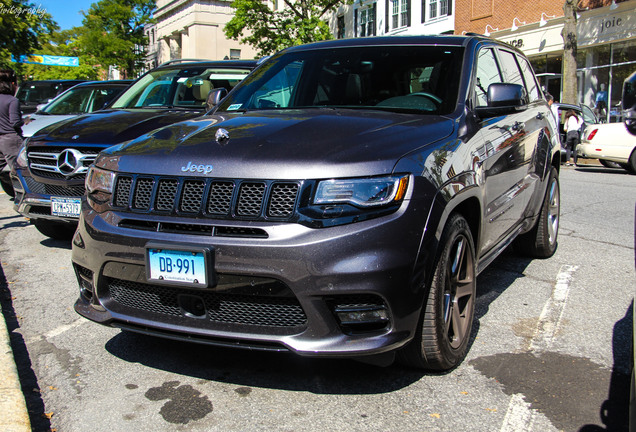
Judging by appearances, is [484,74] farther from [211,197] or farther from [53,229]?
[53,229]

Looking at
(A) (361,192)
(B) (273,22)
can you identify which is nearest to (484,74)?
(A) (361,192)

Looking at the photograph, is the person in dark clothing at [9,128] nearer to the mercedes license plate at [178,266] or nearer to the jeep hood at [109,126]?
the jeep hood at [109,126]

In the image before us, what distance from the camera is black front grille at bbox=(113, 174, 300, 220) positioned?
9.63ft

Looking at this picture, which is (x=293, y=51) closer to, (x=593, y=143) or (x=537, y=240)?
(x=537, y=240)

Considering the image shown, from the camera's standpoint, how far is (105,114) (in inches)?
287

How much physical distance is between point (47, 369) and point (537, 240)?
168 inches

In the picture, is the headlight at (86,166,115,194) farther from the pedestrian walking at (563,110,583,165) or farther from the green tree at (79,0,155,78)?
A: the green tree at (79,0,155,78)

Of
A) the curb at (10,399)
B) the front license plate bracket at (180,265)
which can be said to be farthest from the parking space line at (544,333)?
the curb at (10,399)

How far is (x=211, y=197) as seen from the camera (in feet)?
10.0

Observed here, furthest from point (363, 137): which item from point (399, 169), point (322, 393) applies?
point (322, 393)

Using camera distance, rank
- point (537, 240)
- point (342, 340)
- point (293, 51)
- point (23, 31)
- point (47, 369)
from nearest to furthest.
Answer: point (342, 340)
point (47, 369)
point (293, 51)
point (537, 240)
point (23, 31)

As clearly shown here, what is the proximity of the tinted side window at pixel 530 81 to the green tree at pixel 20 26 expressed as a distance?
23.7 m

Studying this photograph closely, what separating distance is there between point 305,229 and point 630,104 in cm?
141

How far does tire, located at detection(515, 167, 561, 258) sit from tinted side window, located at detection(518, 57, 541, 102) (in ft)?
2.35
